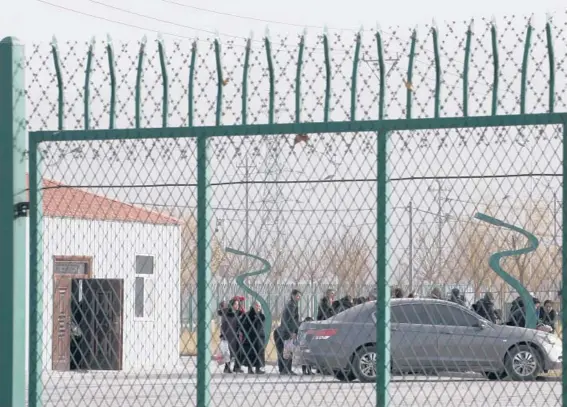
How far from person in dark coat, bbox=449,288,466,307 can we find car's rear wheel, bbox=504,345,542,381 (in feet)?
1.83

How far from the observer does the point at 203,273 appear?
284 inches

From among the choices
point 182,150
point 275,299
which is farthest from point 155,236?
point 182,150

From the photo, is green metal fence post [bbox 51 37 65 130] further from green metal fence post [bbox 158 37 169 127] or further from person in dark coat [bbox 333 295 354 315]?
person in dark coat [bbox 333 295 354 315]

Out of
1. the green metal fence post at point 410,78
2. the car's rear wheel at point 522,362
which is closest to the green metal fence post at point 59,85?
the green metal fence post at point 410,78

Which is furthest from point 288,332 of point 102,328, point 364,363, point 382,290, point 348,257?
point 382,290

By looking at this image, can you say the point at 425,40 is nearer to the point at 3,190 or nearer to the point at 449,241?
the point at 449,241

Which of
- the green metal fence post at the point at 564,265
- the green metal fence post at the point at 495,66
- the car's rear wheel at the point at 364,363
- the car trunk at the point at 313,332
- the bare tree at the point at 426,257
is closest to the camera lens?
the green metal fence post at the point at 564,265

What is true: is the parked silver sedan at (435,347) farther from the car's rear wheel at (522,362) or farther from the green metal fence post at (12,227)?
the green metal fence post at (12,227)

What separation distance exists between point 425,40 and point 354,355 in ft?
9.19

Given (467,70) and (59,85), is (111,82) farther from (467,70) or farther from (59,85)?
(467,70)

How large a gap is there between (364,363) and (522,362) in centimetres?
385

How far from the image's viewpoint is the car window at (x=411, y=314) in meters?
8.50

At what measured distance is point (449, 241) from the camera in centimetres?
736

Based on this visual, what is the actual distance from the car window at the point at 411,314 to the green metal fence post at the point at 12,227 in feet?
7.15
